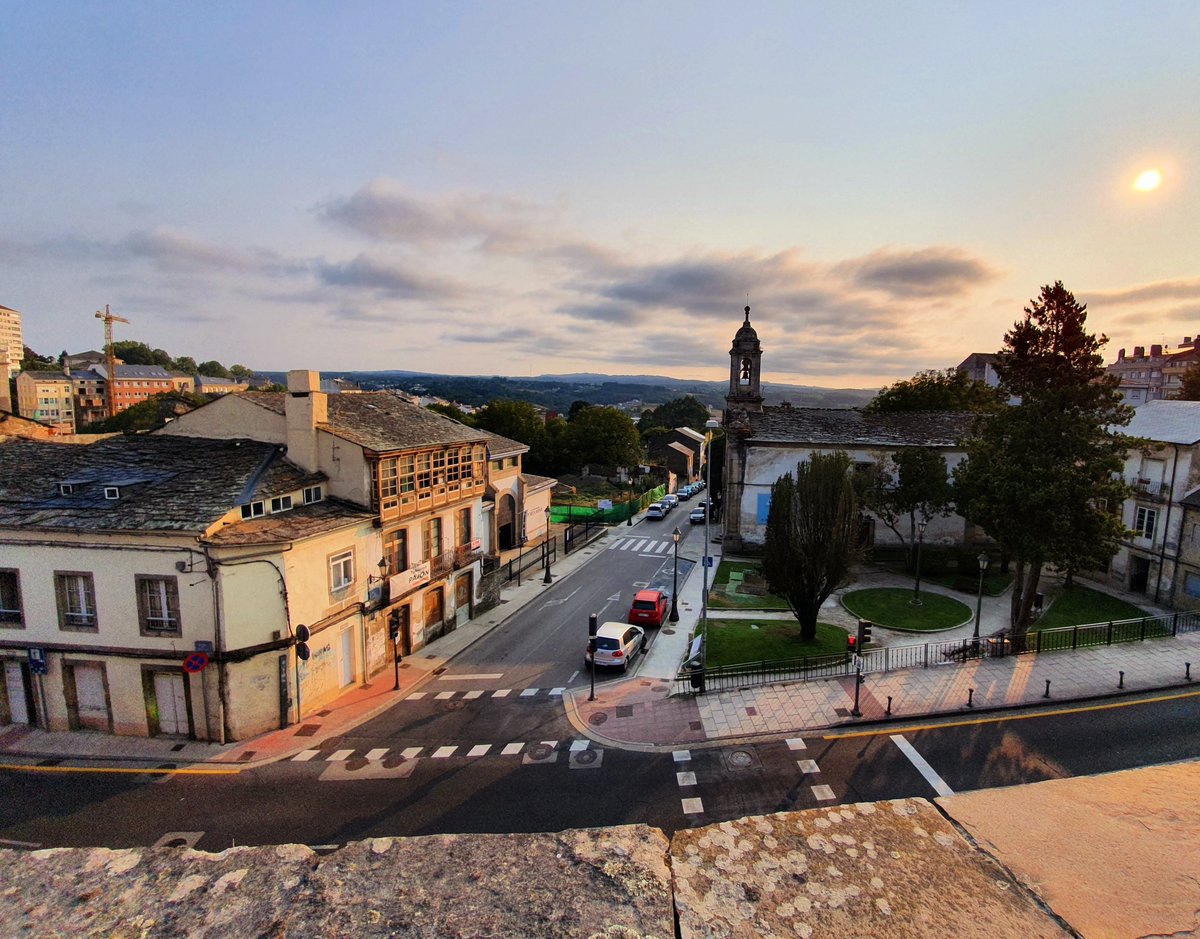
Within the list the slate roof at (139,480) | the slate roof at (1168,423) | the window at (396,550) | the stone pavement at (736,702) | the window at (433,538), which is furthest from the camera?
the slate roof at (1168,423)

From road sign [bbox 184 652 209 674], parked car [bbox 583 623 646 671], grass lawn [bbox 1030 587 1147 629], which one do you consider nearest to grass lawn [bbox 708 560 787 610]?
parked car [bbox 583 623 646 671]

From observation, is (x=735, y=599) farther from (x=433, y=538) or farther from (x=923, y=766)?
(x=923, y=766)

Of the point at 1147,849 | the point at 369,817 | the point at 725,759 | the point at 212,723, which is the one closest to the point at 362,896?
the point at 1147,849

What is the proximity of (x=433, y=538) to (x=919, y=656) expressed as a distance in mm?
20547

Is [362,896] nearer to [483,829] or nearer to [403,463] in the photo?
[483,829]

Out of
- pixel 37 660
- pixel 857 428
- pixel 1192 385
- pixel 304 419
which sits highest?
pixel 1192 385

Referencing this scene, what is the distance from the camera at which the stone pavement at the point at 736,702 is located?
1800cm

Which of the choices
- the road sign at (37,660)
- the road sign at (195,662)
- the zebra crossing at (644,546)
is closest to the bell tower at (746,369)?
the zebra crossing at (644,546)

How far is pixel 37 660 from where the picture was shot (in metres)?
18.6

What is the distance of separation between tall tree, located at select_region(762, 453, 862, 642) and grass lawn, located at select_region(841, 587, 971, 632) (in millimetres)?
5018

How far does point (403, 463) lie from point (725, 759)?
16.1 metres

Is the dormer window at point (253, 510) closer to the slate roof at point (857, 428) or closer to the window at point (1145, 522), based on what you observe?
the slate roof at point (857, 428)

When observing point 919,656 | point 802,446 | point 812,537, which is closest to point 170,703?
point 812,537

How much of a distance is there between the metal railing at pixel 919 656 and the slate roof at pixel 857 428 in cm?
1785
